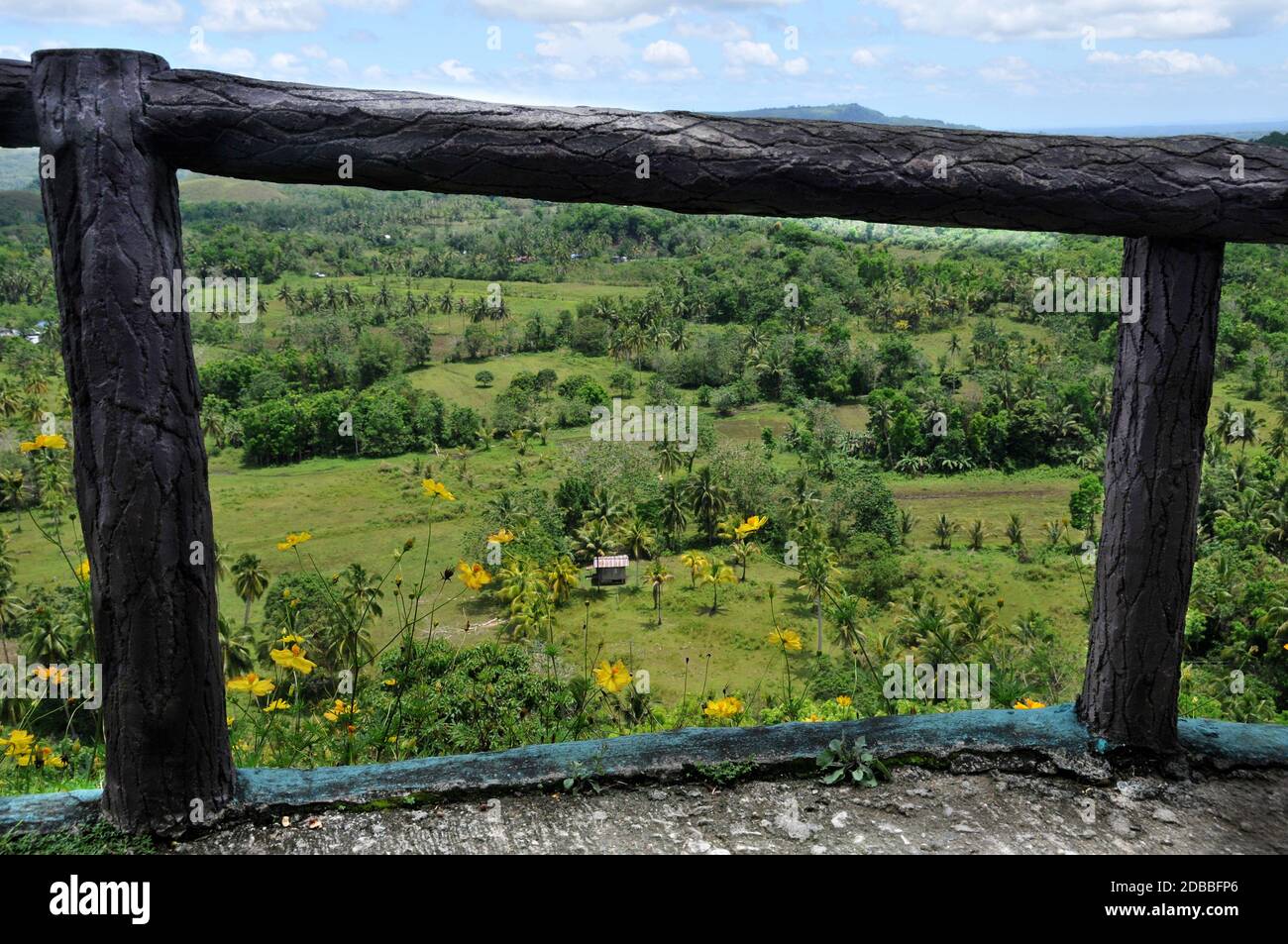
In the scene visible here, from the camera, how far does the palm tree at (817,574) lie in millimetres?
27516

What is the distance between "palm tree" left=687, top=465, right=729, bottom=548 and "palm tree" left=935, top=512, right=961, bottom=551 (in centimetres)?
703

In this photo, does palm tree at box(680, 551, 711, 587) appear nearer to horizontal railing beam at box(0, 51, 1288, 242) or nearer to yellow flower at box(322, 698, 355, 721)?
yellow flower at box(322, 698, 355, 721)

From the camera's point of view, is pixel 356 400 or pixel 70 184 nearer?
pixel 70 184

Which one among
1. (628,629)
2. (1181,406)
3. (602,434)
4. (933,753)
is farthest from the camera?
(602,434)

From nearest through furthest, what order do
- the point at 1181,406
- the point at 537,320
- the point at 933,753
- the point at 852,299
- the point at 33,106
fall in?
the point at 33,106 < the point at 1181,406 < the point at 933,753 < the point at 537,320 < the point at 852,299

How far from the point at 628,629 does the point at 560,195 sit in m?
26.0

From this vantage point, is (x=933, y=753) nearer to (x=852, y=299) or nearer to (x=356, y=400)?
(x=356, y=400)

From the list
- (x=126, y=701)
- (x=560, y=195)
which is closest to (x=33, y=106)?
(x=560, y=195)

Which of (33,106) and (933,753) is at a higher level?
(33,106)

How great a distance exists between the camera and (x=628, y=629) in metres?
27.4

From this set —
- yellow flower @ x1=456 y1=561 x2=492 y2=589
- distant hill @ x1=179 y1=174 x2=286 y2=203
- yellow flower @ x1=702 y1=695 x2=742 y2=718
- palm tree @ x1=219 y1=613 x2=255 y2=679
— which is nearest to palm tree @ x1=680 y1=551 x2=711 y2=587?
palm tree @ x1=219 y1=613 x2=255 y2=679

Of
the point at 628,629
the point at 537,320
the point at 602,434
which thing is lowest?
the point at 628,629

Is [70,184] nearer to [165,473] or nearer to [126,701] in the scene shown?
[165,473]

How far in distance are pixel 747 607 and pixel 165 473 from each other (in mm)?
28074
